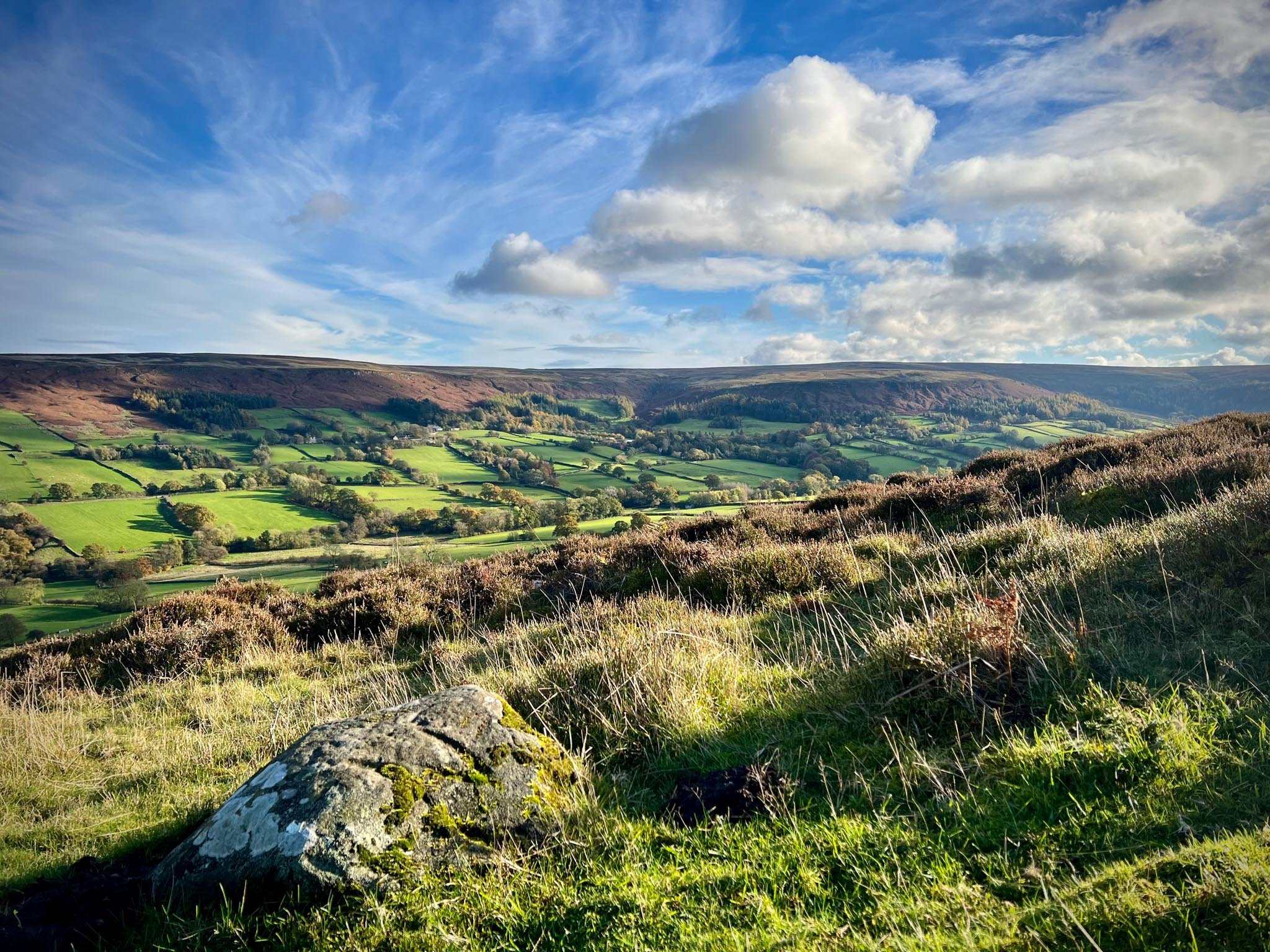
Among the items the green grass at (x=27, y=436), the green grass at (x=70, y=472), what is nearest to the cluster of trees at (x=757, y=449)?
the green grass at (x=70, y=472)

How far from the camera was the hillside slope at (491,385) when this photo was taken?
99.1 m

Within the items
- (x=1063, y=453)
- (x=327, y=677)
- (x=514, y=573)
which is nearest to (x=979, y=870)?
(x=327, y=677)

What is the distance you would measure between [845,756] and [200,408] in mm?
133118

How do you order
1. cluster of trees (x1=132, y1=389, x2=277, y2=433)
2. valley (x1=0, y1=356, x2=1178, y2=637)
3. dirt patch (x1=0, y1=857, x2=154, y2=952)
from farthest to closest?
cluster of trees (x1=132, y1=389, x2=277, y2=433) < valley (x1=0, y1=356, x2=1178, y2=637) < dirt patch (x1=0, y1=857, x2=154, y2=952)

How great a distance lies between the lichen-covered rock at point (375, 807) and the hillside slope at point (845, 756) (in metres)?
0.15

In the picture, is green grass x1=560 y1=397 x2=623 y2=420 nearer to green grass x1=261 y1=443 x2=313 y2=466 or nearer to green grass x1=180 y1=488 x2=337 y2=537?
green grass x1=261 y1=443 x2=313 y2=466

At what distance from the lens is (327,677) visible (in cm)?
866

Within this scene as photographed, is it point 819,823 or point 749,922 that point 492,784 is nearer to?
point 749,922

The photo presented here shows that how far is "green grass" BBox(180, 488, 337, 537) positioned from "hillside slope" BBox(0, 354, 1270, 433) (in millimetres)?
54029

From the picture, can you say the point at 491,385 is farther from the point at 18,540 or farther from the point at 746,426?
the point at 18,540

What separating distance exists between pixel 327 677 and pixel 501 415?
120120 millimetres

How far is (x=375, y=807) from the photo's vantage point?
10.4 ft

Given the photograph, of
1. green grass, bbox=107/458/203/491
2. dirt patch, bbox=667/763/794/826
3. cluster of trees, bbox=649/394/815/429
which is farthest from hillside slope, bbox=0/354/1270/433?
dirt patch, bbox=667/763/794/826

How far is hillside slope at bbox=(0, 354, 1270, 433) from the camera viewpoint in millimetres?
99125
